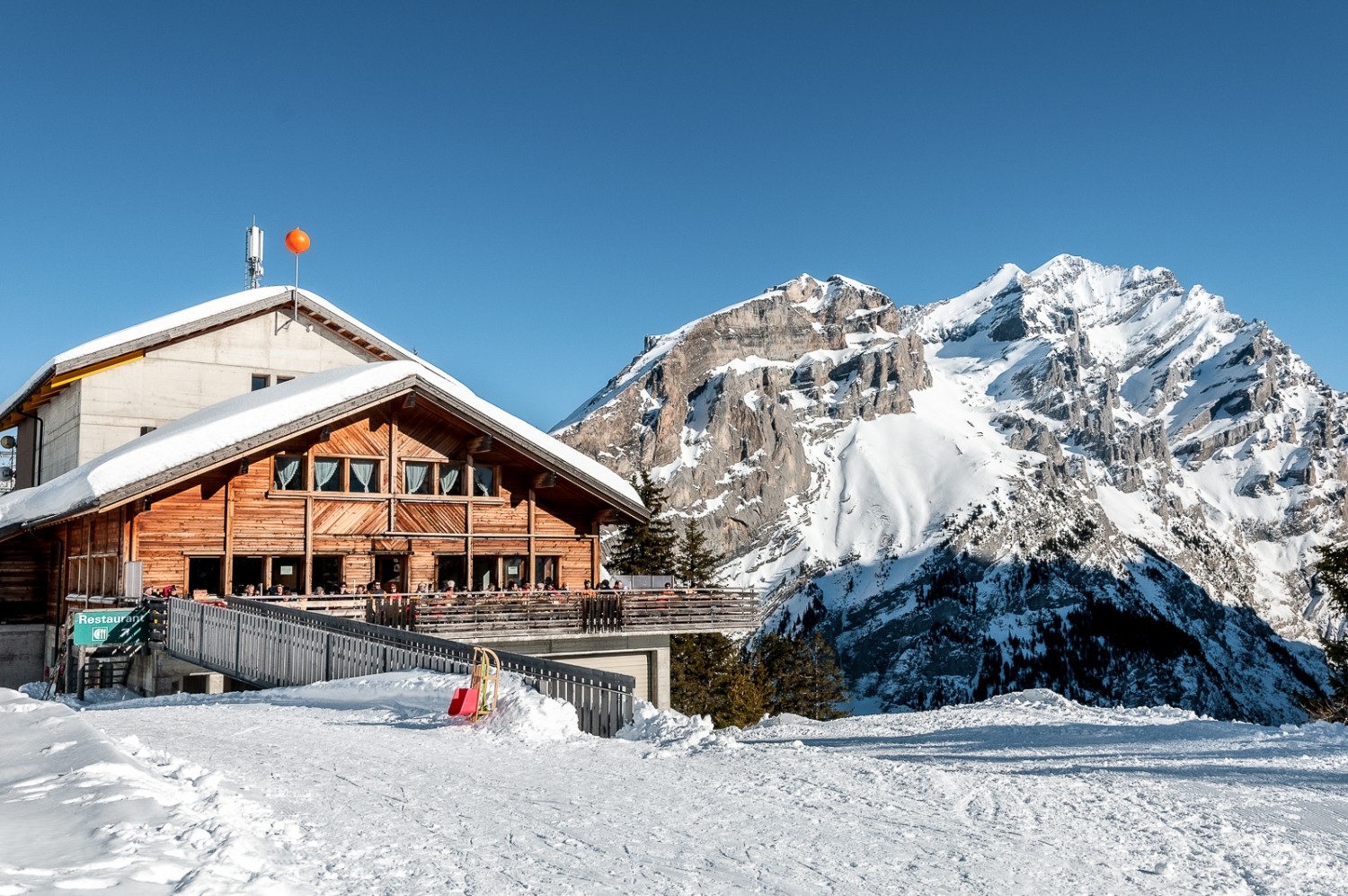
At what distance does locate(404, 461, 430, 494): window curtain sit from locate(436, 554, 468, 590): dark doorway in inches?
72.0

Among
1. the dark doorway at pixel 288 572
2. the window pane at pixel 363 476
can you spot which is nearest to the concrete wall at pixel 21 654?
the dark doorway at pixel 288 572

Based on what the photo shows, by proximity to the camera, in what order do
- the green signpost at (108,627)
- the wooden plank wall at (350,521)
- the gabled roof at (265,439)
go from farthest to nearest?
the wooden plank wall at (350,521) < the gabled roof at (265,439) < the green signpost at (108,627)

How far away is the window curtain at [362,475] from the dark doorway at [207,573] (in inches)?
142

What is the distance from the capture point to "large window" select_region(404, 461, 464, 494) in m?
28.8

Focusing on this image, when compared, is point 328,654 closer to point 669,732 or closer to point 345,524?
point 669,732

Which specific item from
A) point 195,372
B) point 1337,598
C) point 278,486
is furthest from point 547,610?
point 1337,598

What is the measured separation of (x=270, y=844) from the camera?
279 inches

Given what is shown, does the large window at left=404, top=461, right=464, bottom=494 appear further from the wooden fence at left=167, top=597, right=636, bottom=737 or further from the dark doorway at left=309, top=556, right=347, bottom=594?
the wooden fence at left=167, top=597, right=636, bottom=737

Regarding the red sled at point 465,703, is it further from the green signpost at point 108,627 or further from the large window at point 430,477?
the large window at point 430,477

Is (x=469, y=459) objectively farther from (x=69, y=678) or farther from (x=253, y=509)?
(x=69, y=678)

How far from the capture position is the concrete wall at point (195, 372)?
101 ft

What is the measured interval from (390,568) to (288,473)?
11.7ft

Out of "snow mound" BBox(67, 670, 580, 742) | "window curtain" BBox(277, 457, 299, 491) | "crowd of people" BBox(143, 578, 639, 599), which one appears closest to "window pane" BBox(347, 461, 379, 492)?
"window curtain" BBox(277, 457, 299, 491)

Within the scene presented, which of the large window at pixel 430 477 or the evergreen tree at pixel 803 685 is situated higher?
the large window at pixel 430 477
